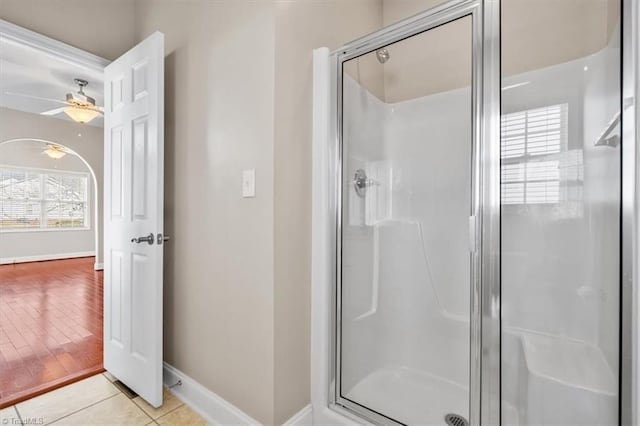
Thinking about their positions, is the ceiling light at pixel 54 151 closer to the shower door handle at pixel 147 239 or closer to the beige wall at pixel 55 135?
the beige wall at pixel 55 135

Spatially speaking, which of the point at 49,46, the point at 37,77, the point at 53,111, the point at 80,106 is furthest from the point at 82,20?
the point at 53,111

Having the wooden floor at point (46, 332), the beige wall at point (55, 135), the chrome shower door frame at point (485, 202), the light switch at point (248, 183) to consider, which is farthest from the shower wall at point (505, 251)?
the beige wall at point (55, 135)

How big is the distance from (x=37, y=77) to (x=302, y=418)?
198 inches

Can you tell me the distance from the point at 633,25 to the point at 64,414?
293cm

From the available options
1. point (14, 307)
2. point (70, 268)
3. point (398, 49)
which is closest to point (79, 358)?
point (14, 307)

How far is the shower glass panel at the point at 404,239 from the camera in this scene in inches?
63.4

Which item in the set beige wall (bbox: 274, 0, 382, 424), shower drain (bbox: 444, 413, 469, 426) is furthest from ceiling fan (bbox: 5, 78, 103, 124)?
shower drain (bbox: 444, 413, 469, 426)

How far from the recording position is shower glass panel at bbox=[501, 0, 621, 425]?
1182mm

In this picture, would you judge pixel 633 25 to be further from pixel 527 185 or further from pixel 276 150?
pixel 276 150

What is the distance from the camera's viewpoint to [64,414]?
5.52ft

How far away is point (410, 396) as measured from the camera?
1667 millimetres

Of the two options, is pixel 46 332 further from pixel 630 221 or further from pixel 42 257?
pixel 42 257

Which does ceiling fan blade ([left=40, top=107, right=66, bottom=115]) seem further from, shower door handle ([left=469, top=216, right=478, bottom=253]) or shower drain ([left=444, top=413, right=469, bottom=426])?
shower drain ([left=444, top=413, right=469, bottom=426])

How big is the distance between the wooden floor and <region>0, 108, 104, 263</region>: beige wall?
61.8 inches
